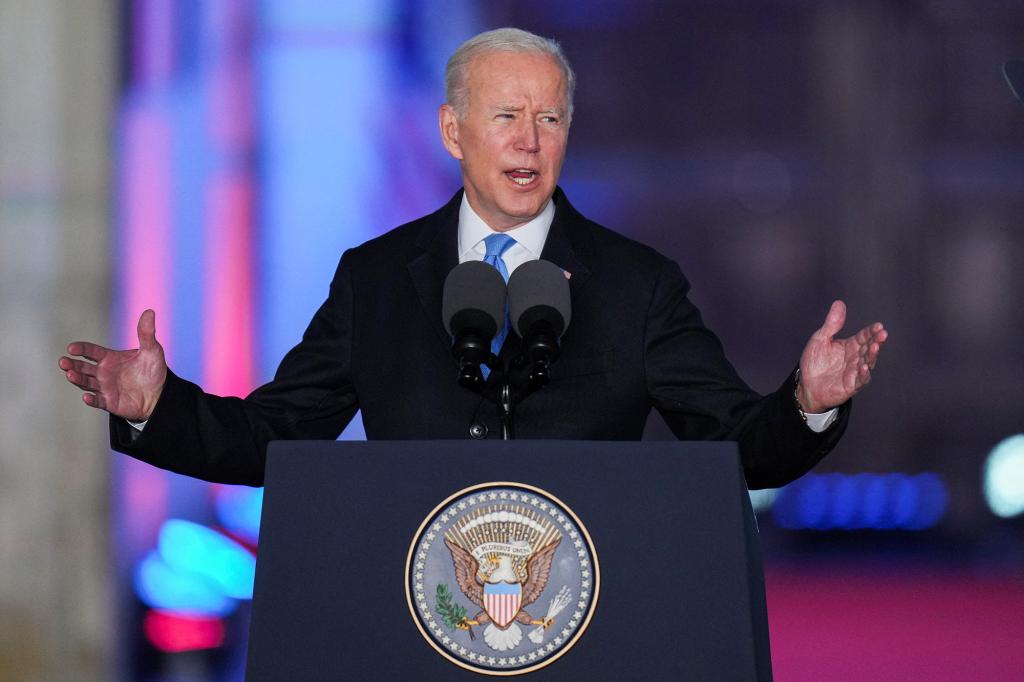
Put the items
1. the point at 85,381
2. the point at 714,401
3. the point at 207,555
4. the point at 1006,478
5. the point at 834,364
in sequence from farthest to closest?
the point at 1006,478
the point at 207,555
the point at 714,401
the point at 85,381
the point at 834,364

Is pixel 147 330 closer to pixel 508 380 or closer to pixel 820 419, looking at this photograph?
pixel 508 380

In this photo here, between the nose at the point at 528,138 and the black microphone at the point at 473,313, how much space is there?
41 centimetres

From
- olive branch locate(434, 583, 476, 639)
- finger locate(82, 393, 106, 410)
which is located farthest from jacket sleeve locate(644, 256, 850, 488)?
finger locate(82, 393, 106, 410)

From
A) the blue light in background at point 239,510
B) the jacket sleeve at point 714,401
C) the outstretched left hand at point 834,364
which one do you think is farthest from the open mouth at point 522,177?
the blue light in background at point 239,510

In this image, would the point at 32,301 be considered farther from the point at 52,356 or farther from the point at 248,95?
the point at 248,95

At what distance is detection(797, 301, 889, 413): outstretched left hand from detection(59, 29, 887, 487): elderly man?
10cm

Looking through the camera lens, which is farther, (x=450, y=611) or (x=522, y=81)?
(x=522, y=81)

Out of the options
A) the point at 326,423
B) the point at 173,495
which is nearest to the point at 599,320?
the point at 326,423

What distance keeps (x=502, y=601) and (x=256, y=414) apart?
0.77 metres

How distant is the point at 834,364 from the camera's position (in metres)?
1.49

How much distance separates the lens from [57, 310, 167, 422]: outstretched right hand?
61.7 inches

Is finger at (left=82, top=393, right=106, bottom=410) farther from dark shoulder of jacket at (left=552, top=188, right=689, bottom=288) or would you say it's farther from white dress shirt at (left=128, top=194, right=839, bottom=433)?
dark shoulder of jacket at (left=552, top=188, right=689, bottom=288)

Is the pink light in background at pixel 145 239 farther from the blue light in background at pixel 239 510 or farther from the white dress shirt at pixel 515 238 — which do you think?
the white dress shirt at pixel 515 238

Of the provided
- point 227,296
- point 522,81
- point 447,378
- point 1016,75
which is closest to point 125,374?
point 447,378
